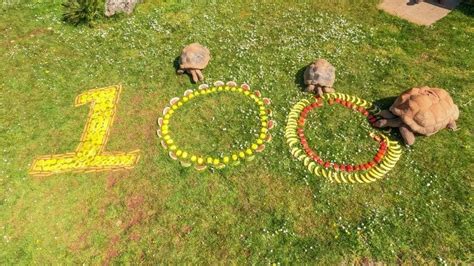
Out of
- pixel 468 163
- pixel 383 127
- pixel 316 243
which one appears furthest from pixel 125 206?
pixel 468 163

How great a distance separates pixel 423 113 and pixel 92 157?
38.1 ft

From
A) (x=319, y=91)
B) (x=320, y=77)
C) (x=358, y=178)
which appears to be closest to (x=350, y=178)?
(x=358, y=178)

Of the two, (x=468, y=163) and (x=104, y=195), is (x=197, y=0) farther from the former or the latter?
(x=468, y=163)

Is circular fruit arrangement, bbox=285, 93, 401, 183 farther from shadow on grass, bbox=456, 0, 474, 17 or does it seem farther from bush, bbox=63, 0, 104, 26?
bush, bbox=63, 0, 104, 26

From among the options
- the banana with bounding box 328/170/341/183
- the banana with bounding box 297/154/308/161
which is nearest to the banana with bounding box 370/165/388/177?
the banana with bounding box 328/170/341/183

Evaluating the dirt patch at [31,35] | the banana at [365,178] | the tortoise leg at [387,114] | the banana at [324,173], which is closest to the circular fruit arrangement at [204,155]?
the banana at [324,173]

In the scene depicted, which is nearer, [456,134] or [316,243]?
[316,243]

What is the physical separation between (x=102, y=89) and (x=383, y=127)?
447 inches

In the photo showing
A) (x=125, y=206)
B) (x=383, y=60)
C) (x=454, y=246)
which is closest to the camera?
(x=454, y=246)

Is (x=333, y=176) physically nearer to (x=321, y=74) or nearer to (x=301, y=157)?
(x=301, y=157)

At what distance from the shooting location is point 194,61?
14.7 metres

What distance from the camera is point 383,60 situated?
15523mm

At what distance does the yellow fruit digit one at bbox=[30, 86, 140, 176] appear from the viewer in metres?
12.5

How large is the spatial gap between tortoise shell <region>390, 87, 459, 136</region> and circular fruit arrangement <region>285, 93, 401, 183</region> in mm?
1037
